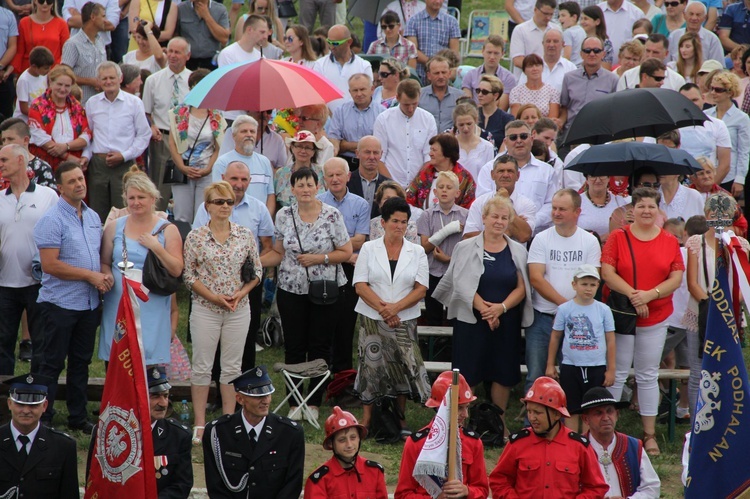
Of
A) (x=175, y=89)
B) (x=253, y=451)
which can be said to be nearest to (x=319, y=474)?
(x=253, y=451)

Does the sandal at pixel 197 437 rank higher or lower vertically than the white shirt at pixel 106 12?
lower

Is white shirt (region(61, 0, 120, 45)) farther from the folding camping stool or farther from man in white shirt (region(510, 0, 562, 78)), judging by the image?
the folding camping stool

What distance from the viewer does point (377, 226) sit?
→ 35.3ft

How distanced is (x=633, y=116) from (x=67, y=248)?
5.16 metres

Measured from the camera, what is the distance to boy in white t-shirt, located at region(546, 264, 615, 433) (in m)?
9.36

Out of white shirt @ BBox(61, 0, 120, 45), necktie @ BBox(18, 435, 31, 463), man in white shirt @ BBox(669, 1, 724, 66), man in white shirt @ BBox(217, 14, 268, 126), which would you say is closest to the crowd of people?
necktie @ BBox(18, 435, 31, 463)

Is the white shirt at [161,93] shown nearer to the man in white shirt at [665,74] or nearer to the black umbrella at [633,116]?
the black umbrella at [633,116]

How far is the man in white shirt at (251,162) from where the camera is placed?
10977 mm

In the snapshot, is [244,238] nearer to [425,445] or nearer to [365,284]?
[365,284]

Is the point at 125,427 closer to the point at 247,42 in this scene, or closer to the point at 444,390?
the point at 444,390

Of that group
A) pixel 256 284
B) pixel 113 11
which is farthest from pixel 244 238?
pixel 113 11

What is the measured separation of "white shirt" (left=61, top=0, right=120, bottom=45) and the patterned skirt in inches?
306

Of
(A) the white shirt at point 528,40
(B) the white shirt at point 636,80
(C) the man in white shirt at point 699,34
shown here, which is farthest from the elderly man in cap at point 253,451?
(C) the man in white shirt at point 699,34

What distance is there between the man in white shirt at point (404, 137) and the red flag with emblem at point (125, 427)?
16.6ft
